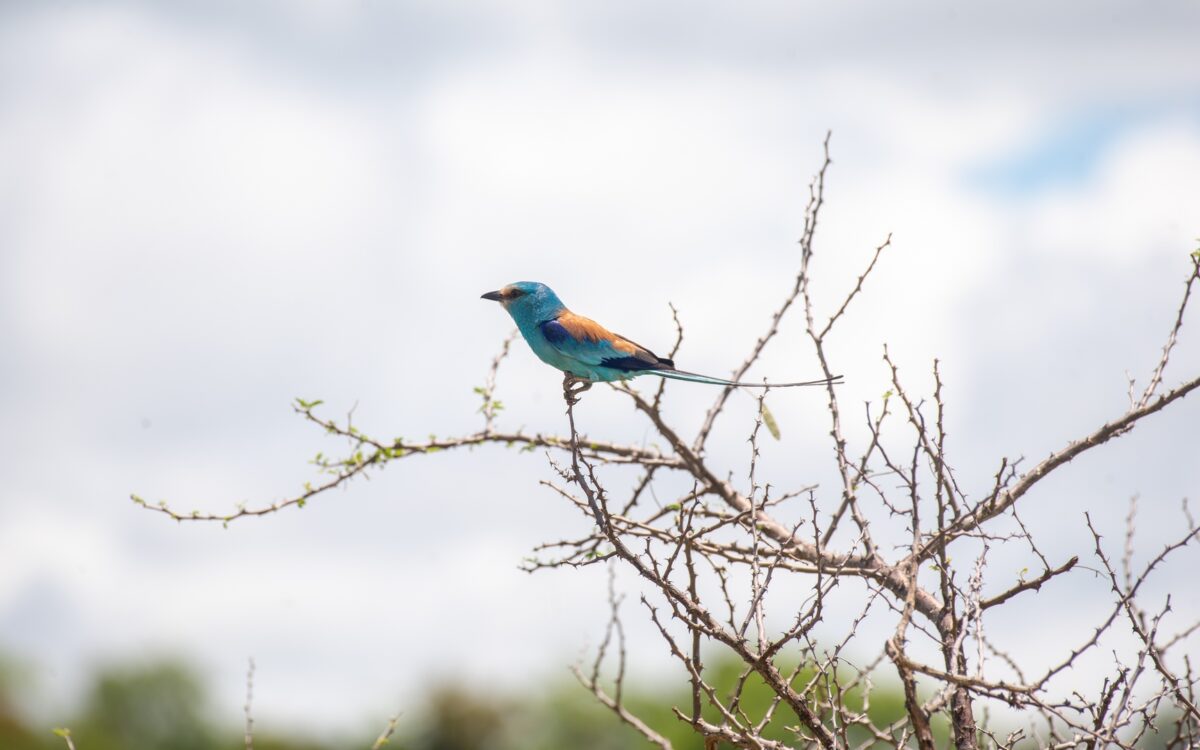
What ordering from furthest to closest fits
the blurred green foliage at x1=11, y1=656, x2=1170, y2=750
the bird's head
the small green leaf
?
the blurred green foliage at x1=11, y1=656, x2=1170, y2=750 < the bird's head < the small green leaf

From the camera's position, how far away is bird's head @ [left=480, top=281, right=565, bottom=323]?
6625 mm

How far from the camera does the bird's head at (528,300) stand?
6625 mm

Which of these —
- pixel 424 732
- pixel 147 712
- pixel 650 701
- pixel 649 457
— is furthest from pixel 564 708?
pixel 649 457

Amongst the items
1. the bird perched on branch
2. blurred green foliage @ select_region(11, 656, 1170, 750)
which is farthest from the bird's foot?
blurred green foliage @ select_region(11, 656, 1170, 750)

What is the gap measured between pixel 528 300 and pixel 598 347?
2.28 ft

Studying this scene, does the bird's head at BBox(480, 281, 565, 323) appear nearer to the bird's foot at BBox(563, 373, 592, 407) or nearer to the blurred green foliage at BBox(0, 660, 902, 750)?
the bird's foot at BBox(563, 373, 592, 407)

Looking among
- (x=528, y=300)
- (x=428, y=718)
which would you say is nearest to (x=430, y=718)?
(x=428, y=718)

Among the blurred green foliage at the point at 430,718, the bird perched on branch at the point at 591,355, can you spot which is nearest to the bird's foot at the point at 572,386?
the bird perched on branch at the point at 591,355

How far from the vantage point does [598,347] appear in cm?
618

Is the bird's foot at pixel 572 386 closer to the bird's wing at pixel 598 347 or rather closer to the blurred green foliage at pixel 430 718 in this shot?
the bird's wing at pixel 598 347

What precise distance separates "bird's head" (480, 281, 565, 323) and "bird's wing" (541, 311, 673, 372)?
28 cm

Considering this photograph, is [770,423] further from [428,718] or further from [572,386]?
[428,718]

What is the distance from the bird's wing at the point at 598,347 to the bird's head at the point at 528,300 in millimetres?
281

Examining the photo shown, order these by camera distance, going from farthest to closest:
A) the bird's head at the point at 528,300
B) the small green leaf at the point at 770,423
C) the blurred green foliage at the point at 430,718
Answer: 1. the blurred green foliage at the point at 430,718
2. the bird's head at the point at 528,300
3. the small green leaf at the point at 770,423
